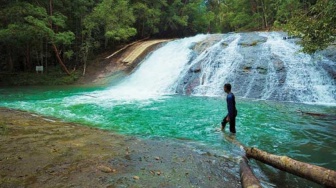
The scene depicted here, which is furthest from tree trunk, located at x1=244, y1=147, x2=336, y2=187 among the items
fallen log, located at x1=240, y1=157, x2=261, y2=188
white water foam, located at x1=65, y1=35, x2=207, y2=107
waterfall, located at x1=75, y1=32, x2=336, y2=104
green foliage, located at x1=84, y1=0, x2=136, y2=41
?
green foliage, located at x1=84, y1=0, x2=136, y2=41

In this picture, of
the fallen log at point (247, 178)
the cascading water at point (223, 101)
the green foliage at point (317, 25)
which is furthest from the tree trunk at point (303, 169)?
the green foliage at point (317, 25)

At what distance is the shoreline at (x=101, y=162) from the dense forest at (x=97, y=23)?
5.91 m

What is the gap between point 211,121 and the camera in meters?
9.50

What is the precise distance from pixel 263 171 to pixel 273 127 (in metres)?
3.92

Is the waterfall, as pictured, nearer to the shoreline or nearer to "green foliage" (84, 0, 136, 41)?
"green foliage" (84, 0, 136, 41)

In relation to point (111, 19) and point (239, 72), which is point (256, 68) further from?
point (111, 19)

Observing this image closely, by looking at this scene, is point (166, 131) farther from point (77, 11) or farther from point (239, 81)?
point (77, 11)

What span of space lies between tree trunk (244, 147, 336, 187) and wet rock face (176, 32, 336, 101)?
9.77 metres

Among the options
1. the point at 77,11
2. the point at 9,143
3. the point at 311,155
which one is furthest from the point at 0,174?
the point at 77,11

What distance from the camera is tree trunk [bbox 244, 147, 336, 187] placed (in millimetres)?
3595

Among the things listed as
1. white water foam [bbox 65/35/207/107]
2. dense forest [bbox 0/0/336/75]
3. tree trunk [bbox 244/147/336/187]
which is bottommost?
tree trunk [bbox 244/147/336/187]

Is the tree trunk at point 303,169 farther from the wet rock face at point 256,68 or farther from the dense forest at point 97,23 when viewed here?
the wet rock face at point 256,68

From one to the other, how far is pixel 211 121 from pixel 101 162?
5.33m

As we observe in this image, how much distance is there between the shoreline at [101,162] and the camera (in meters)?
4.11
